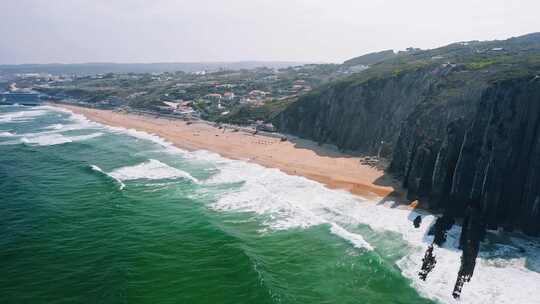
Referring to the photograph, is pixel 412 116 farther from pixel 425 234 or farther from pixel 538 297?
pixel 538 297

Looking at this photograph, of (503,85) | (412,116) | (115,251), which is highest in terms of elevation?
(503,85)

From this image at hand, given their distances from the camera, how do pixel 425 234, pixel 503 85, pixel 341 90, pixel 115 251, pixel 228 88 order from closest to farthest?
pixel 115 251, pixel 425 234, pixel 503 85, pixel 341 90, pixel 228 88

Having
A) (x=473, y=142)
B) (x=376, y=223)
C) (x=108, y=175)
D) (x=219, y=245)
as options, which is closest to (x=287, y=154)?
(x=108, y=175)

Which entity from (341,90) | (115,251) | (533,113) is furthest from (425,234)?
(341,90)

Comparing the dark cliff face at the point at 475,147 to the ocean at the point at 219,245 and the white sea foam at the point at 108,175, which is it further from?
the white sea foam at the point at 108,175

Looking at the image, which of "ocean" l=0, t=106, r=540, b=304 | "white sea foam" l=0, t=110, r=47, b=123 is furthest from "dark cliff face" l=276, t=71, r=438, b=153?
"white sea foam" l=0, t=110, r=47, b=123

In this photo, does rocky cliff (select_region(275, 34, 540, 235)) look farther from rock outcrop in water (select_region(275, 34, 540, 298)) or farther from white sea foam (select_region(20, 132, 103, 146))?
white sea foam (select_region(20, 132, 103, 146))

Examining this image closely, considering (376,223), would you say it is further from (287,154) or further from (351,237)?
(287,154)
